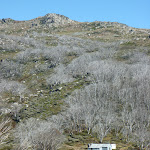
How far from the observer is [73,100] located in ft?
241

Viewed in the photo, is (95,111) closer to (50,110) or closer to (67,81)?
(50,110)

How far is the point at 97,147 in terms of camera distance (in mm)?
40031

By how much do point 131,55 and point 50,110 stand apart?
257ft

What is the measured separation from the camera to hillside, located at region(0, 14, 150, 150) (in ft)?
152

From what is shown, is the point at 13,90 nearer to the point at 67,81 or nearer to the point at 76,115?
the point at 67,81

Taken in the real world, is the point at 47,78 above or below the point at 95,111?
above

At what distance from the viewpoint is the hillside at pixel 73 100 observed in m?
46.4

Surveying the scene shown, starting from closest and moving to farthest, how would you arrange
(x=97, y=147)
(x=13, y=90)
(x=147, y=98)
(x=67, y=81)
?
(x=97, y=147) < (x=147, y=98) < (x=13, y=90) < (x=67, y=81)

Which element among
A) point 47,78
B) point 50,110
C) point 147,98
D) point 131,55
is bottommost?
point 50,110

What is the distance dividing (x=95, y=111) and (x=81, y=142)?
15198 mm

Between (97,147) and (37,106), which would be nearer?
(97,147)

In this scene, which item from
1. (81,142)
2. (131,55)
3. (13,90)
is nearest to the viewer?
(81,142)

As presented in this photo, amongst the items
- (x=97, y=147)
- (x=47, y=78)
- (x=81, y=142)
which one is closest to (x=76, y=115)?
(x=81, y=142)

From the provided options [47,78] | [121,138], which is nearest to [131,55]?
[47,78]
